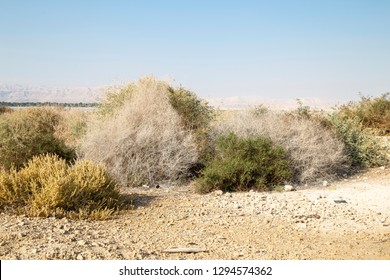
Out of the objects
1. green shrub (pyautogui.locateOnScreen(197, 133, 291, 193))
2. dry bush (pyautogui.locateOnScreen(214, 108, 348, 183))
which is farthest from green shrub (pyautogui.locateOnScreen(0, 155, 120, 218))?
dry bush (pyautogui.locateOnScreen(214, 108, 348, 183))

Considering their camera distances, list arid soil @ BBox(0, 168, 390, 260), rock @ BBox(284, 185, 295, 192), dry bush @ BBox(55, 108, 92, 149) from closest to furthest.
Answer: arid soil @ BBox(0, 168, 390, 260), rock @ BBox(284, 185, 295, 192), dry bush @ BBox(55, 108, 92, 149)

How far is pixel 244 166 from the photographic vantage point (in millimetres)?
10383

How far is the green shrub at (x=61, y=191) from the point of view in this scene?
7.55 meters

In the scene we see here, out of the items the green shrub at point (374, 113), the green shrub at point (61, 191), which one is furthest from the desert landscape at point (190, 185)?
the green shrub at point (374, 113)

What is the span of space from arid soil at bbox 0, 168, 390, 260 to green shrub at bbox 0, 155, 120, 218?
298 mm

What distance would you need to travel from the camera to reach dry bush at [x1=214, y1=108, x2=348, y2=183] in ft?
39.2

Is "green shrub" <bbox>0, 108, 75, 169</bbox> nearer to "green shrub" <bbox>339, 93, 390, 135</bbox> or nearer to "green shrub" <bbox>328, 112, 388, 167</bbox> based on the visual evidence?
A: "green shrub" <bbox>328, 112, 388, 167</bbox>

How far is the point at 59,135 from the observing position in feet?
54.7

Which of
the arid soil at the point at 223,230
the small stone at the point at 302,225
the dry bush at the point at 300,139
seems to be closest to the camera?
the arid soil at the point at 223,230

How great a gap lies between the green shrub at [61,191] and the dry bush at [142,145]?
8.48ft

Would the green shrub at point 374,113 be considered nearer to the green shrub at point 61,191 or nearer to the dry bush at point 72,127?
the dry bush at point 72,127

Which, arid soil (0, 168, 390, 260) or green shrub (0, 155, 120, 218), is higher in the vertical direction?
green shrub (0, 155, 120, 218)

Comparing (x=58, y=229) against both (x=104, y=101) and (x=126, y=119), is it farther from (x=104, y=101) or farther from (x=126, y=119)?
(x=104, y=101)
